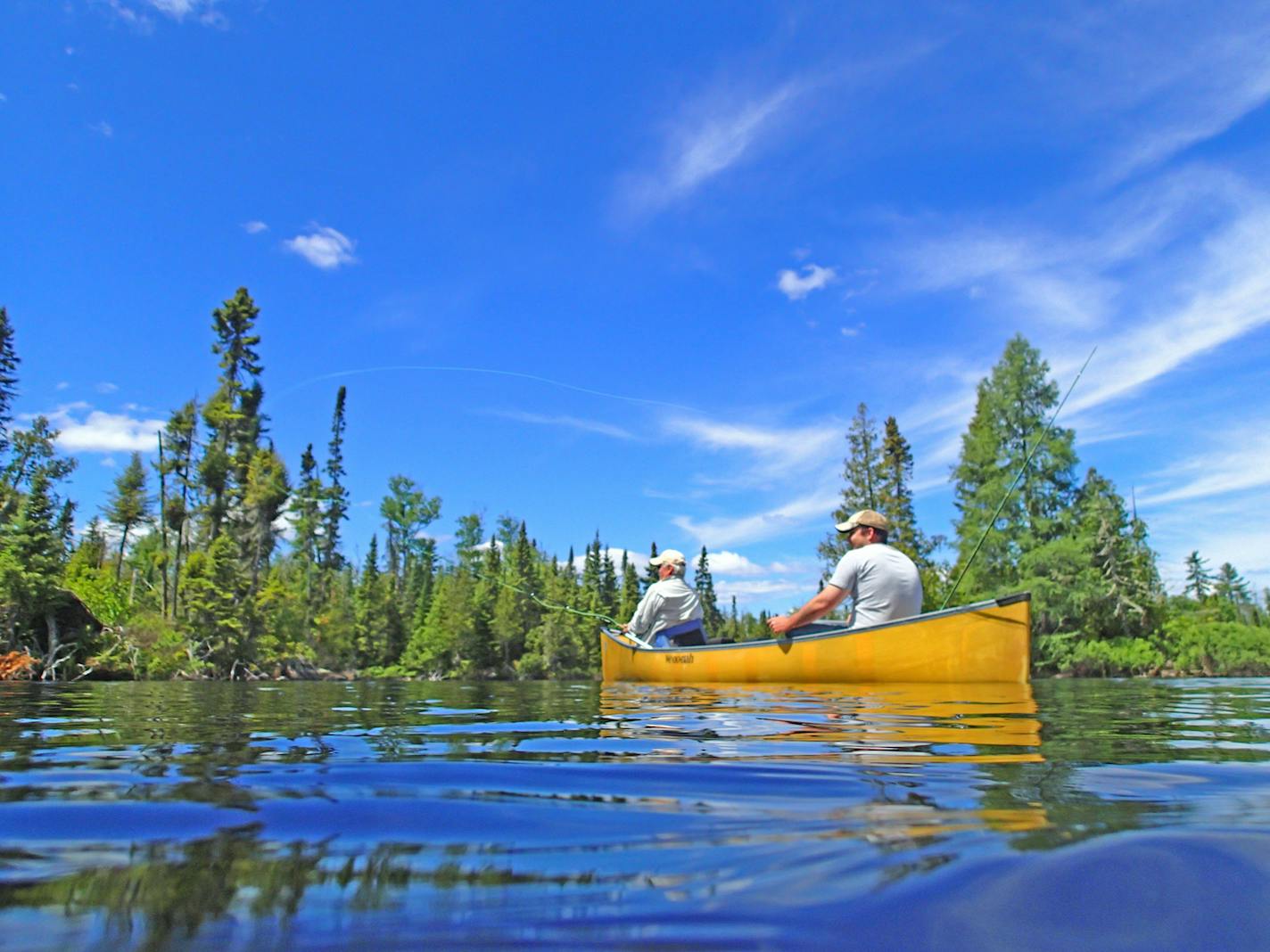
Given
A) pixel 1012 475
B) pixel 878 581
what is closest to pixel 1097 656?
pixel 1012 475

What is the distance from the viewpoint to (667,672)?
9586 millimetres

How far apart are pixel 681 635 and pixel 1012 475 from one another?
80.7 feet

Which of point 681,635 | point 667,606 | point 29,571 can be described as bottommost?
point 681,635

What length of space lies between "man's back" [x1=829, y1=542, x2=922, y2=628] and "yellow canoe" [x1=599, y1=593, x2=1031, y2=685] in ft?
0.93

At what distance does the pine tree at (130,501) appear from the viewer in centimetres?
4722

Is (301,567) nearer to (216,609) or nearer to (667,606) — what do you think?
(216,609)

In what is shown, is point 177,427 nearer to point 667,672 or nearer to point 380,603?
point 380,603

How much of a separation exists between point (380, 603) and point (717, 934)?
6072 centimetres

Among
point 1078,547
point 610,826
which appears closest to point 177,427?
point 1078,547

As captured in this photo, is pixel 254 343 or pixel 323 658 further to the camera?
pixel 323 658

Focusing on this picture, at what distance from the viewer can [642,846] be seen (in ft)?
4.26

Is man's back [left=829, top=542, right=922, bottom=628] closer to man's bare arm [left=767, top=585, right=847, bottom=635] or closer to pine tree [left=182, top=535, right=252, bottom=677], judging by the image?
man's bare arm [left=767, top=585, right=847, bottom=635]

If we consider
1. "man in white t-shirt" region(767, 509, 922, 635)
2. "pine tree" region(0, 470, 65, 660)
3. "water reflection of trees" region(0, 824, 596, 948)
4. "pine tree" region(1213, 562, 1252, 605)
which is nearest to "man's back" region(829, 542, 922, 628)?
"man in white t-shirt" region(767, 509, 922, 635)

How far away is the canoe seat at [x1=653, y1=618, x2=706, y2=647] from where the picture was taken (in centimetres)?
1068
